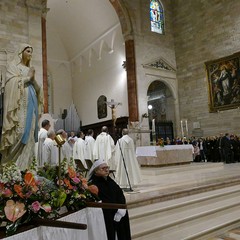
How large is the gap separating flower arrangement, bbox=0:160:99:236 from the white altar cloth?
82 millimetres

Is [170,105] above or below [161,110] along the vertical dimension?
above

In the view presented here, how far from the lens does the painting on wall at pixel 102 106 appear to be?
20.6m

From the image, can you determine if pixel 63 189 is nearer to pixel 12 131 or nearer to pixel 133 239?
pixel 12 131

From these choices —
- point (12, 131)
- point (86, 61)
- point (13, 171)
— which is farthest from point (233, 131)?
point (13, 171)

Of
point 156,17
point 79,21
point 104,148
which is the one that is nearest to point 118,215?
point 104,148

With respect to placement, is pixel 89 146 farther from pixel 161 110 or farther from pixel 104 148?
pixel 161 110

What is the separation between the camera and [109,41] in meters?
20.4

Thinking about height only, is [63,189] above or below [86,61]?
below

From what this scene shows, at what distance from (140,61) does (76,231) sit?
16.1 m

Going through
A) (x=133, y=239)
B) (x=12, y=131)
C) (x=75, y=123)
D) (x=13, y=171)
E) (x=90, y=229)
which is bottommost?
(x=133, y=239)

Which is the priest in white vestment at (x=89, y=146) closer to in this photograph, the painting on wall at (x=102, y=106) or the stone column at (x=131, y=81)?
the stone column at (x=131, y=81)

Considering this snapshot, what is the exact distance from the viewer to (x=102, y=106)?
68.5ft

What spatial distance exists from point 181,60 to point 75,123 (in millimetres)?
8945

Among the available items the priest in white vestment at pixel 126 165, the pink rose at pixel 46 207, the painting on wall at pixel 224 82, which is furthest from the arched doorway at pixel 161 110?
the pink rose at pixel 46 207
